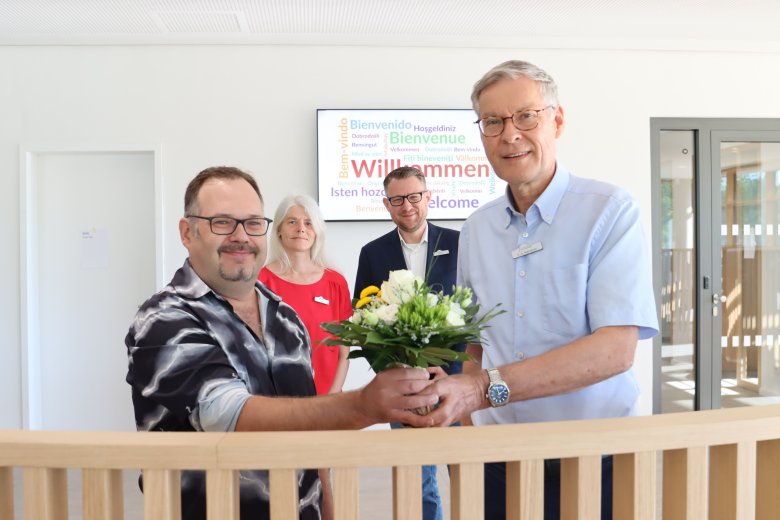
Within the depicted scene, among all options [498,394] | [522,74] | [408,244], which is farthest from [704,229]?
[498,394]

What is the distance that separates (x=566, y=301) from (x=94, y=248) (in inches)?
177

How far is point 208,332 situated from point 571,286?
887 mm

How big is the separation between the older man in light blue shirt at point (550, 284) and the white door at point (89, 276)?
13.3 ft

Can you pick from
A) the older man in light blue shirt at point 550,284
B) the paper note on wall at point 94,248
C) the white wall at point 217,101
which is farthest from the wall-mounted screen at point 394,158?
the older man in light blue shirt at point 550,284

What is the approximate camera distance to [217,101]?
16.2 ft

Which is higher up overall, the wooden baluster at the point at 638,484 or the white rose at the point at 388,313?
the white rose at the point at 388,313

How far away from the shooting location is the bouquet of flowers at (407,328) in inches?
49.8

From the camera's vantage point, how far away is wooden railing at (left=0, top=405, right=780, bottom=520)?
0.89m

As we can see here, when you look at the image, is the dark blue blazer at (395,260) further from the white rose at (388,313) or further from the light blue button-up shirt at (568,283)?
the white rose at (388,313)

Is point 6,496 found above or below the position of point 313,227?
below

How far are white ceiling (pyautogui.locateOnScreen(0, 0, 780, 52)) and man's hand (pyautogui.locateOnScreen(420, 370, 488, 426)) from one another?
11.2ft

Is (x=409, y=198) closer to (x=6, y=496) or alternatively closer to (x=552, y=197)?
(x=552, y=197)

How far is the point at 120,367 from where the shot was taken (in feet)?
16.9

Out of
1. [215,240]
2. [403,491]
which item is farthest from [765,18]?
[403,491]
